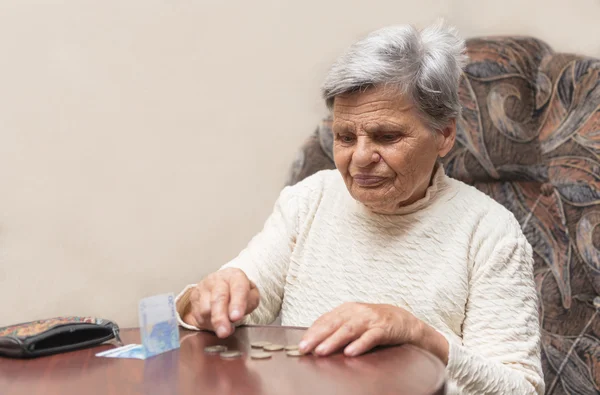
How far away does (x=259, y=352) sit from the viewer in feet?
4.11

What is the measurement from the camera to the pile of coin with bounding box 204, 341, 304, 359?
1220 millimetres

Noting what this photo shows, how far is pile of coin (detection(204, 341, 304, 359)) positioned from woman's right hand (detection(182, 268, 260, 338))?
6 centimetres

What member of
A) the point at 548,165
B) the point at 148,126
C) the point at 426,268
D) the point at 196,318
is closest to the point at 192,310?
the point at 196,318

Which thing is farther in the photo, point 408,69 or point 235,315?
point 408,69

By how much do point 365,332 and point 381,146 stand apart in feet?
1.64

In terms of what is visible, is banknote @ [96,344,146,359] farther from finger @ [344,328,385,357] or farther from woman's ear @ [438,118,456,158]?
woman's ear @ [438,118,456,158]

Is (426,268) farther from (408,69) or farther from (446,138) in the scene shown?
(408,69)

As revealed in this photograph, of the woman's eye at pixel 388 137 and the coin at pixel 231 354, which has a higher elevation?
the woman's eye at pixel 388 137

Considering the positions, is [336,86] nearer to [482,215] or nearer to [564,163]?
[482,215]

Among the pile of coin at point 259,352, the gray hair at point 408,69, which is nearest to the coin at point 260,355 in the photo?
the pile of coin at point 259,352

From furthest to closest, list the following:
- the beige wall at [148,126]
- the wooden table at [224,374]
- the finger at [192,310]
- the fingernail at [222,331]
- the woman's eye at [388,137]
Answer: the beige wall at [148,126] → the woman's eye at [388,137] → the finger at [192,310] → the fingernail at [222,331] → the wooden table at [224,374]

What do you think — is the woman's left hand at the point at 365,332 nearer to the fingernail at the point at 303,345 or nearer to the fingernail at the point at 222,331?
the fingernail at the point at 303,345

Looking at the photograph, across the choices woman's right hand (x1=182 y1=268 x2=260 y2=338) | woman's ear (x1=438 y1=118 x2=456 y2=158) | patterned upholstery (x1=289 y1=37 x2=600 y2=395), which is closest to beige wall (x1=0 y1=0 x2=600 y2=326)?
patterned upholstery (x1=289 y1=37 x2=600 y2=395)

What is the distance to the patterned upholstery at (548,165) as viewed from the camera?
203 cm
